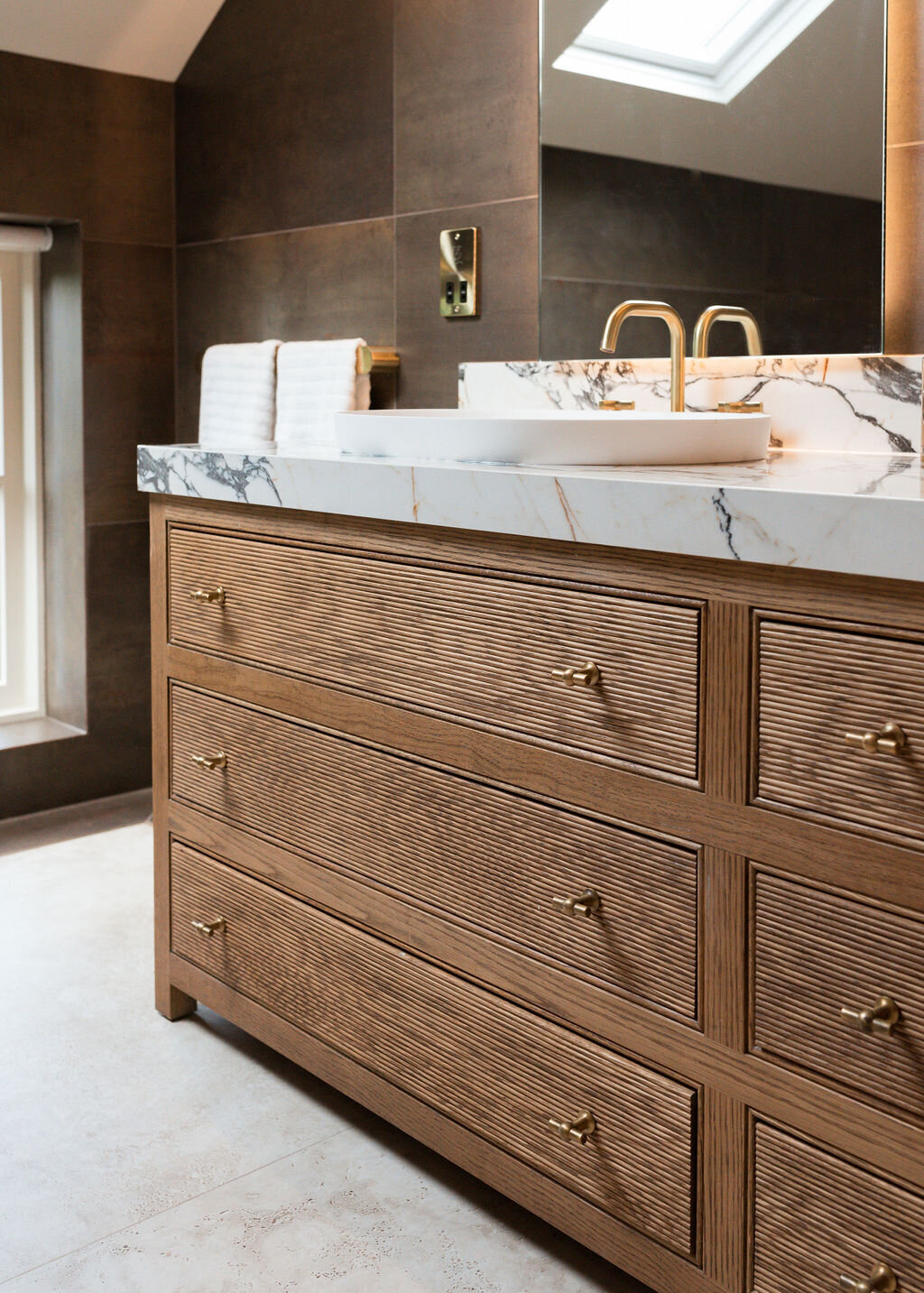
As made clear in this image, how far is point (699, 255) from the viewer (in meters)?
1.89

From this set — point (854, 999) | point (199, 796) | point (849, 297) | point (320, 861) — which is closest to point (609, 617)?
point (854, 999)

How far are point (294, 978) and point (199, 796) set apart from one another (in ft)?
1.06

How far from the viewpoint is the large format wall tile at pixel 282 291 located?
99.4 inches

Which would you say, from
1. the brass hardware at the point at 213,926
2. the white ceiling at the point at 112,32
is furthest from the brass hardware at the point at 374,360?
the brass hardware at the point at 213,926

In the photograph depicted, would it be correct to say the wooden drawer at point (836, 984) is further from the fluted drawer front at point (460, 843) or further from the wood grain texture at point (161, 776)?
the wood grain texture at point (161, 776)

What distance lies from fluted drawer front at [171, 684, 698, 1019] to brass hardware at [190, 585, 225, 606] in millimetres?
145

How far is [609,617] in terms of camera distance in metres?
1.24

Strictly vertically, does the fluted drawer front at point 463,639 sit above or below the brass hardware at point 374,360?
below

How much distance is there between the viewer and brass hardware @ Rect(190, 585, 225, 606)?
1.79 m

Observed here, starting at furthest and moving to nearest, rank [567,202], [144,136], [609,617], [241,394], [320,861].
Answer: [144,136]
[241,394]
[567,202]
[320,861]
[609,617]

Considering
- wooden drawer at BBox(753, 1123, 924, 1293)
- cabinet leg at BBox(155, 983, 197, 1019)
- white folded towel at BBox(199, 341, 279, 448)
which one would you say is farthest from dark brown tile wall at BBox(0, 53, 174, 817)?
wooden drawer at BBox(753, 1123, 924, 1293)

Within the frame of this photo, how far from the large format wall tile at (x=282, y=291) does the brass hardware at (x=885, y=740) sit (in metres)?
1.69

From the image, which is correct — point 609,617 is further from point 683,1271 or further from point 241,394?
point 241,394

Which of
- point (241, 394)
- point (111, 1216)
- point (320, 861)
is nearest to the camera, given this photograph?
point (111, 1216)
